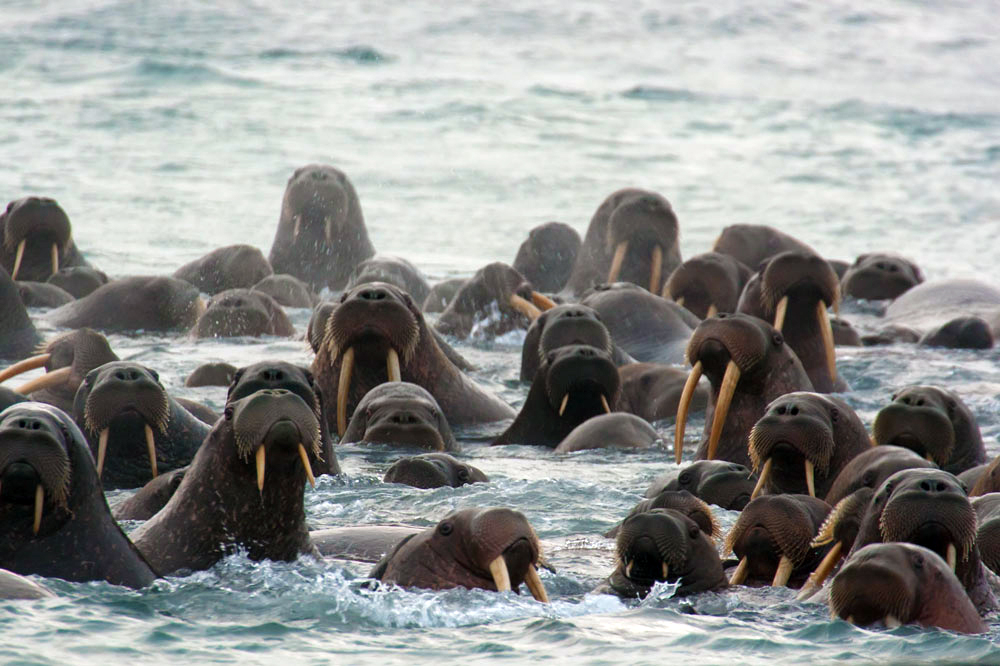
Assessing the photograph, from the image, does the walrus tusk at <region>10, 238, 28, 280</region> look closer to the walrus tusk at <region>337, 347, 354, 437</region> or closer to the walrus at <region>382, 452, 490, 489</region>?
the walrus tusk at <region>337, 347, 354, 437</region>

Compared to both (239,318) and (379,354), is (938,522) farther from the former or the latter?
(239,318)

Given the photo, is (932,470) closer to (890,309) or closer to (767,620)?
(767,620)

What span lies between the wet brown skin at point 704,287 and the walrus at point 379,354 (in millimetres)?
3661

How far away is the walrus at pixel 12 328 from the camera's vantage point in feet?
40.3

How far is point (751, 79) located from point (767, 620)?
34.4 metres

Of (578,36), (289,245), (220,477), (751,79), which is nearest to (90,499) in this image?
(220,477)

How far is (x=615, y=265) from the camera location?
615 inches

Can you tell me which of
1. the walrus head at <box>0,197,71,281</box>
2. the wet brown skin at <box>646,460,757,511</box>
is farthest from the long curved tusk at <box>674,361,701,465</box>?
the walrus head at <box>0,197,71,281</box>

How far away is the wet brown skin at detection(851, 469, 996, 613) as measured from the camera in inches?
226

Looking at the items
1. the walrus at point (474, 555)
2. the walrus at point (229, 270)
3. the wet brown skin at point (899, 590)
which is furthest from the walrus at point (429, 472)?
the walrus at point (229, 270)

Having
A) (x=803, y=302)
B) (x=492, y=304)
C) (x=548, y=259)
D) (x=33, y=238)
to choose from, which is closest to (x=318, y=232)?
(x=548, y=259)

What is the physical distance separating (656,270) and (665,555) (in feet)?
31.0

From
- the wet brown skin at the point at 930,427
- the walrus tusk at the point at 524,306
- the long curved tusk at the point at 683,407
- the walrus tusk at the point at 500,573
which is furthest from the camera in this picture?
the walrus tusk at the point at 524,306

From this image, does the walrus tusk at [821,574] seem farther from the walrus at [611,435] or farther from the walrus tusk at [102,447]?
the walrus tusk at [102,447]
